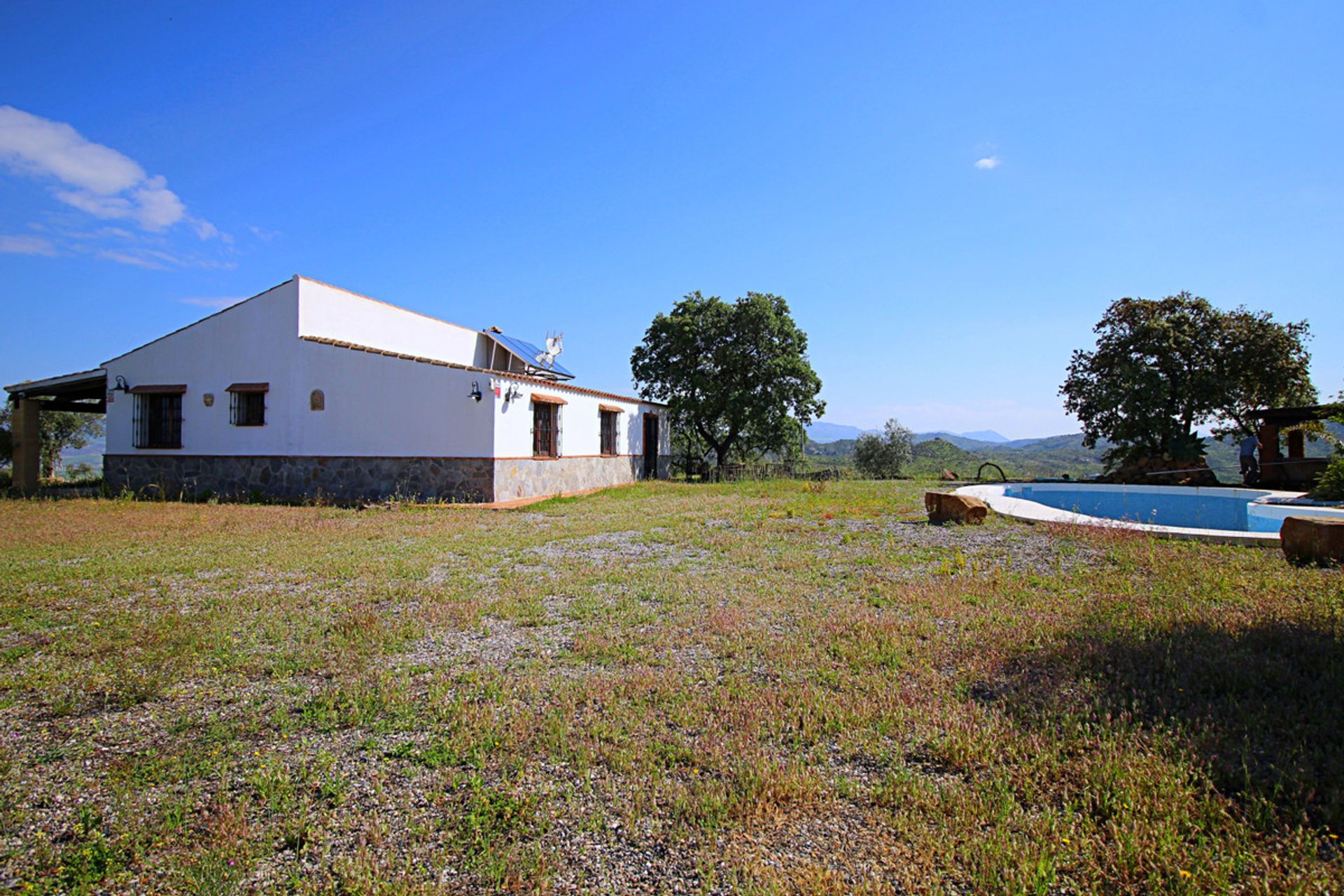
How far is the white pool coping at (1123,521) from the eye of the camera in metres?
7.62

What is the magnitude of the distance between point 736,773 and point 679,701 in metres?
0.78

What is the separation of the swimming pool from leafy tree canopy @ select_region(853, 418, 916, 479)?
11.4 meters

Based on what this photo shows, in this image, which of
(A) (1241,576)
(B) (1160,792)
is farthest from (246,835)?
(A) (1241,576)

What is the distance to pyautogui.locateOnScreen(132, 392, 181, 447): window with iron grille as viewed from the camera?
634 inches

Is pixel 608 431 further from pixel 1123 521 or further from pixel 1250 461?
pixel 1250 461

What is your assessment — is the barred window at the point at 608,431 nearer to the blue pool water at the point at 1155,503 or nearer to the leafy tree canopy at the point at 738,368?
the leafy tree canopy at the point at 738,368

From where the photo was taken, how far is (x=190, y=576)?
6730 mm

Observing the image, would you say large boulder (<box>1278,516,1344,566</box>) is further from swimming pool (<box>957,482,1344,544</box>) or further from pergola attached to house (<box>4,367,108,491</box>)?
pergola attached to house (<box>4,367,108,491</box>)

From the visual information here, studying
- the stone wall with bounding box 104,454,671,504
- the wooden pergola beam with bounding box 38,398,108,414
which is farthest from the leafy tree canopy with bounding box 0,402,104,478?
the stone wall with bounding box 104,454,671,504

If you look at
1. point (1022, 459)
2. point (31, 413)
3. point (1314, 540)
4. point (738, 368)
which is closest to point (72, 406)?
point (31, 413)

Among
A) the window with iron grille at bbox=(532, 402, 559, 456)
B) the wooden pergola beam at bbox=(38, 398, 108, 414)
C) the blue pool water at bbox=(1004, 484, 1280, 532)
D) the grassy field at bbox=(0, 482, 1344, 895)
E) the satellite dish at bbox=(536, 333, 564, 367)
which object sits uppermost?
the satellite dish at bbox=(536, 333, 564, 367)

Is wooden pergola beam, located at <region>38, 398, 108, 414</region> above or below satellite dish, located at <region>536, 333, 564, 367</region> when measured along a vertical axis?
below

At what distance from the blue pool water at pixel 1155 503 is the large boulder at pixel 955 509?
6.14 ft

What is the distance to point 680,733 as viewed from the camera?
3115 mm
